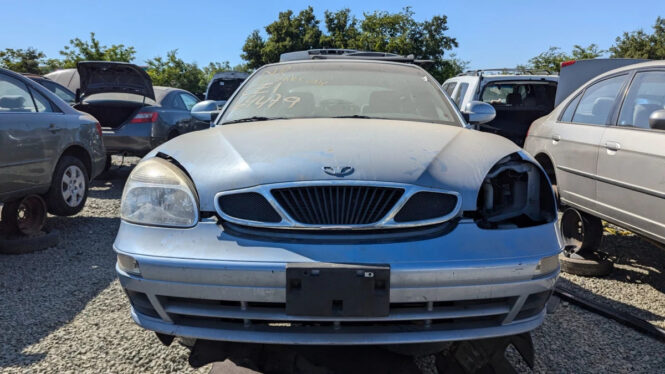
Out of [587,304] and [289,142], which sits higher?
[289,142]

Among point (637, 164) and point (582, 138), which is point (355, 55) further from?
point (637, 164)

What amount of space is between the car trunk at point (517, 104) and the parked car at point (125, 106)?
4.33m

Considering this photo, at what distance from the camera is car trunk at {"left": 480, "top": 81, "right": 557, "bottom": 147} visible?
22.1 feet

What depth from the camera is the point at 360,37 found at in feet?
109

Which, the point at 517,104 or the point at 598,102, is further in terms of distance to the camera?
the point at 517,104

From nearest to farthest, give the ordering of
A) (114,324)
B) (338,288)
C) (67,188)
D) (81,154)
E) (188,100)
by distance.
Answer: (338,288), (114,324), (67,188), (81,154), (188,100)

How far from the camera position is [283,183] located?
1.82 meters

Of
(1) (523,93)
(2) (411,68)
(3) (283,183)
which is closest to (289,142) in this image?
(3) (283,183)

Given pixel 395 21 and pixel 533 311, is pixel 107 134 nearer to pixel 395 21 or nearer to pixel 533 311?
pixel 533 311

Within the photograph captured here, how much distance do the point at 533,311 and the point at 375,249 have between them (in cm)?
71

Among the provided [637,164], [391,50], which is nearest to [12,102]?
[637,164]

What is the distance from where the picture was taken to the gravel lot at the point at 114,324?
2340 millimetres

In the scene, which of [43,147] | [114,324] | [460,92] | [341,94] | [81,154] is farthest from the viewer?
[460,92]

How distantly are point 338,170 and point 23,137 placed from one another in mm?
3661
